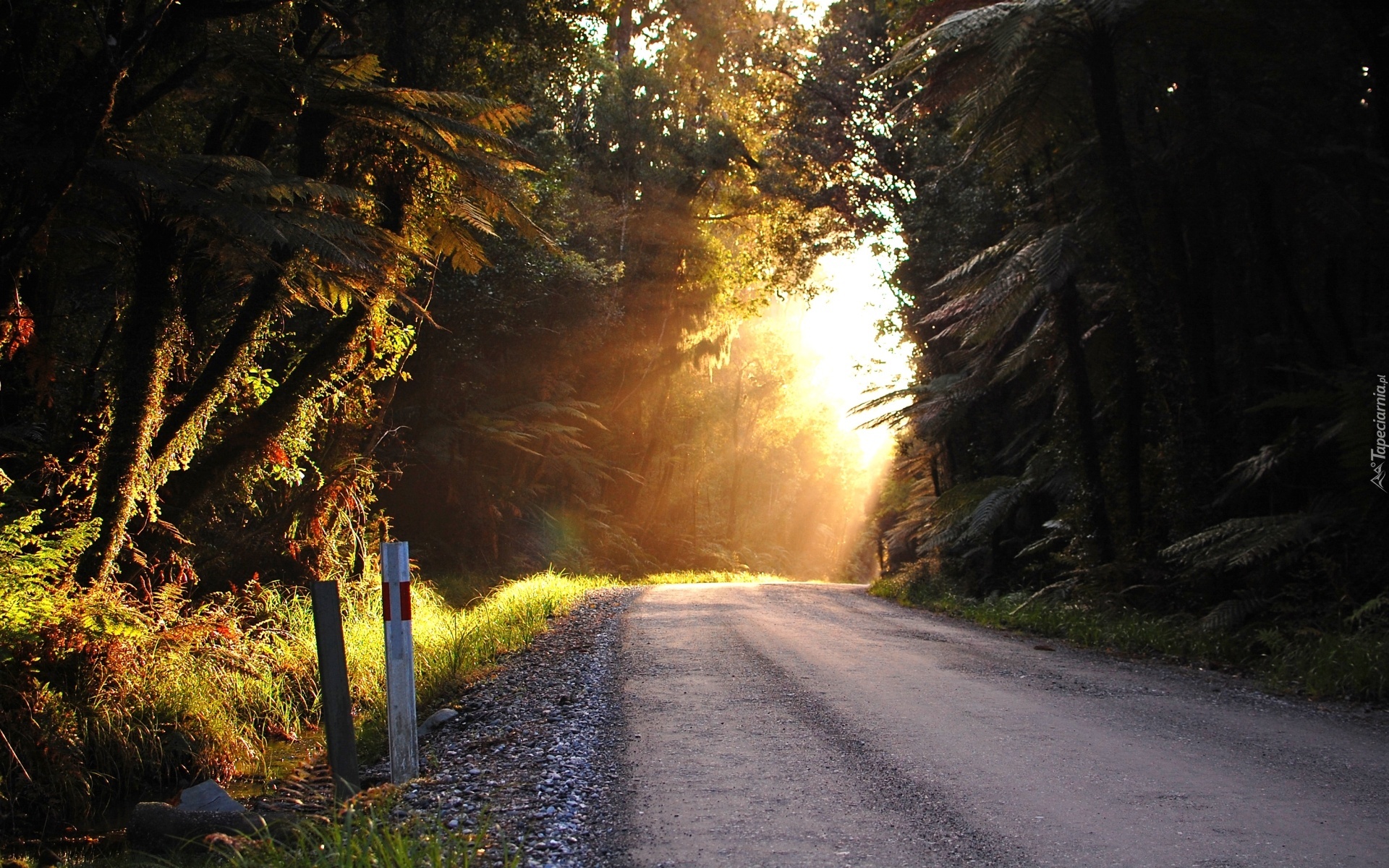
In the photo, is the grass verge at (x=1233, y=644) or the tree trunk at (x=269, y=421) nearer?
the grass verge at (x=1233, y=644)

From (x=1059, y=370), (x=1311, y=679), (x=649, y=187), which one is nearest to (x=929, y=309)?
(x=1059, y=370)

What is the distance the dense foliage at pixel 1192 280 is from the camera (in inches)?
367

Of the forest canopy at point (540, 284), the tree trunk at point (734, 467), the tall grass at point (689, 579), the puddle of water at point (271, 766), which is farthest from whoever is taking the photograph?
the tree trunk at point (734, 467)

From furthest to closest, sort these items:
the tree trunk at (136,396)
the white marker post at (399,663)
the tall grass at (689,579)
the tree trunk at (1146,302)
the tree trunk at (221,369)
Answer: the tall grass at (689,579)
the tree trunk at (1146,302)
the tree trunk at (221,369)
the tree trunk at (136,396)
the white marker post at (399,663)

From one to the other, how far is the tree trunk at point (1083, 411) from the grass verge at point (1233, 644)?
4.15ft

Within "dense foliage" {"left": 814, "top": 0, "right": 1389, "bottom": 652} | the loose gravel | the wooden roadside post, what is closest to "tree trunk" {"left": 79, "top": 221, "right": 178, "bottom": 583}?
the loose gravel

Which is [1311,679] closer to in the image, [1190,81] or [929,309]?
[1190,81]

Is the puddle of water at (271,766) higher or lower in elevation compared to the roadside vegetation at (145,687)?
lower

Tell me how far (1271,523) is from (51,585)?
33.8 feet

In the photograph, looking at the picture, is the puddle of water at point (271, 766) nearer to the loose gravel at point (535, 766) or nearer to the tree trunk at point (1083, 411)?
the loose gravel at point (535, 766)

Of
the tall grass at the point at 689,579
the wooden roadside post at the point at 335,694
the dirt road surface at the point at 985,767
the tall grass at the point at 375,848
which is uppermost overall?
the wooden roadside post at the point at 335,694

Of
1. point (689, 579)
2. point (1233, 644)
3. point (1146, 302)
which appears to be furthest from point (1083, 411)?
point (689, 579)

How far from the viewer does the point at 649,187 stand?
2872 cm

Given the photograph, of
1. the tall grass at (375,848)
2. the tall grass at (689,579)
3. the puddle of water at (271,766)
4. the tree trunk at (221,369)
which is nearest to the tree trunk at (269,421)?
the tree trunk at (221,369)
